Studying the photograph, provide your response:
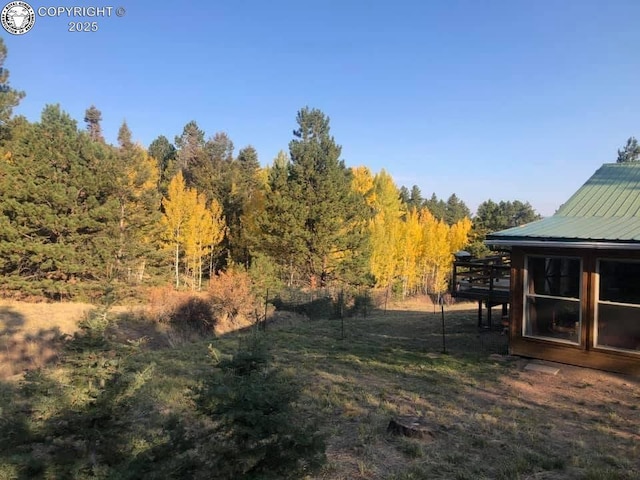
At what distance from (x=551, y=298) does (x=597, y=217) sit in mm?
2217

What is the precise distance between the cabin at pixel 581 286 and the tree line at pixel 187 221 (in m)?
12.0

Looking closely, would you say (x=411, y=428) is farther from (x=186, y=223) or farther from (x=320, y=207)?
(x=186, y=223)

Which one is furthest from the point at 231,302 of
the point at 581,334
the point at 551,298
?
the point at 581,334

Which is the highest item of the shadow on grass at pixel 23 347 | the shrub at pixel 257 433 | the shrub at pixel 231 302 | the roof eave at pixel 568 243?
the roof eave at pixel 568 243

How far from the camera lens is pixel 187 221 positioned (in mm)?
30938

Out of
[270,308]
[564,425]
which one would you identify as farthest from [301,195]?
[564,425]

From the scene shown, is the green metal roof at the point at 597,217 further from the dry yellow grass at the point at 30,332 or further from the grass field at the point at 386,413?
the dry yellow grass at the point at 30,332

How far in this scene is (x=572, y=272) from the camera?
8.77 m

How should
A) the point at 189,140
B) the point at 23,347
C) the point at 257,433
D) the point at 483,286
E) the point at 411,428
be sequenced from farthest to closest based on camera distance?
the point at 189,140, the point at 23,347, the point at 483,286, the point at 411,428, the point at 257,433

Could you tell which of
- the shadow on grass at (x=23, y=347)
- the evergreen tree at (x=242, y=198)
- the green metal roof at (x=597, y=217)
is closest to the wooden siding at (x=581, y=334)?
the green metal roof at (x=597, y=217)

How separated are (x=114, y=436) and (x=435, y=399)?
4.64 metres

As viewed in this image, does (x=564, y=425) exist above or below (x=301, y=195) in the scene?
below

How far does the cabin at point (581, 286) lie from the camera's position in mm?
7859

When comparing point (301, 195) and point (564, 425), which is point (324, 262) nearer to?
point (301, 195)
